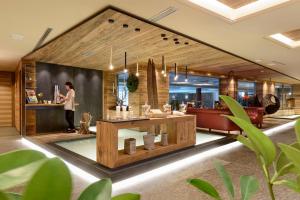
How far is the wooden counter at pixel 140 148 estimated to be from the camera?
3390mm

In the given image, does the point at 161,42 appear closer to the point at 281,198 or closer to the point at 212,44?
the point at 212,44

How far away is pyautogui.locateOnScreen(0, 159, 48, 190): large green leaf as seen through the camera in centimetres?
34

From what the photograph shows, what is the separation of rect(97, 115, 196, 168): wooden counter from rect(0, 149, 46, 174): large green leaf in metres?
3.01

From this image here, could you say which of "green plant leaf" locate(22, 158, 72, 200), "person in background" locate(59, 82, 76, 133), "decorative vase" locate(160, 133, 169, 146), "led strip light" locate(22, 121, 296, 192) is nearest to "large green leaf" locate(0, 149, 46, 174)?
"green plant leaf" locate(22, 158, 72, 200)

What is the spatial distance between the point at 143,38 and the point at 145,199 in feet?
11.3

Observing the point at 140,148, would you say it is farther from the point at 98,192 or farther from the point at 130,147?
the point at 98,192

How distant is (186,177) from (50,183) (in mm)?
3328

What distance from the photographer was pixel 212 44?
545cm

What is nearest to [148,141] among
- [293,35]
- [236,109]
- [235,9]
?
[235,9]

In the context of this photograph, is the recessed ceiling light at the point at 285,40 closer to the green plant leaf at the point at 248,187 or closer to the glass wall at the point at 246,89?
the green plant leaf at the point at 248,187

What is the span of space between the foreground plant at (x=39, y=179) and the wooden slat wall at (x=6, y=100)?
39.1 feet

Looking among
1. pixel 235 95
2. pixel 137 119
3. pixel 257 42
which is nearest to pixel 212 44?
pixel 257 42

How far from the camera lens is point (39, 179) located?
0.29 m

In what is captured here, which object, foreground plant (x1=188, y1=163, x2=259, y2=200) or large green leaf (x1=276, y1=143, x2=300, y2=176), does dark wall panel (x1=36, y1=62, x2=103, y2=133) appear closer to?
foreground plant (x1=188, y1=163, x2=259, y2=200)
